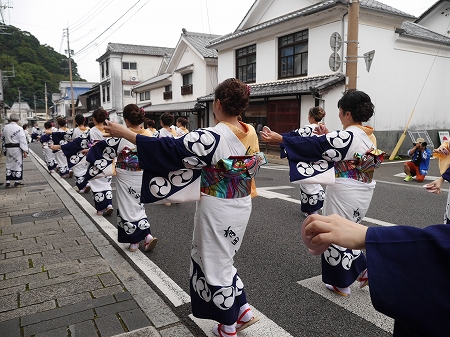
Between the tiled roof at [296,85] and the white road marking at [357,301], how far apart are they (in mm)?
11014

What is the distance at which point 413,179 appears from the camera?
10.8 metres

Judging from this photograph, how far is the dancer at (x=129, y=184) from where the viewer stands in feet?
15.2

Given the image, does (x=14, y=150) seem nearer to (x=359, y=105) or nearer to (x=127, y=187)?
(x=127, y=187)

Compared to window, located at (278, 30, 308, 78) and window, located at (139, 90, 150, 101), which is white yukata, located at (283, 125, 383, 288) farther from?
window, located at (139, 90, 150, 101)

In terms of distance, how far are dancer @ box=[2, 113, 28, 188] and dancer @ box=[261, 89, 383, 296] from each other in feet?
31.1

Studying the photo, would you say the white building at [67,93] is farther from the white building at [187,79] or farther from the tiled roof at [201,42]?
the tiled roof at [201,42]

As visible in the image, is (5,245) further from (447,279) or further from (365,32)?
(365,32)

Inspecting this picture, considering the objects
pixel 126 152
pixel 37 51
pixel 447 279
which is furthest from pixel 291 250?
pixel 37 51

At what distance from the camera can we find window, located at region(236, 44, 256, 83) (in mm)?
19234

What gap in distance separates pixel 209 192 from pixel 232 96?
770 millimetres

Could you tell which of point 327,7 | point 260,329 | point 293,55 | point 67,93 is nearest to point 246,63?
point 293,55

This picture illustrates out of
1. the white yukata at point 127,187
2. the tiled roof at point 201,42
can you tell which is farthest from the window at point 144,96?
the white yukata at point 127,187

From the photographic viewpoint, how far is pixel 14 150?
406 inches

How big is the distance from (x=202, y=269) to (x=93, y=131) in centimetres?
404
